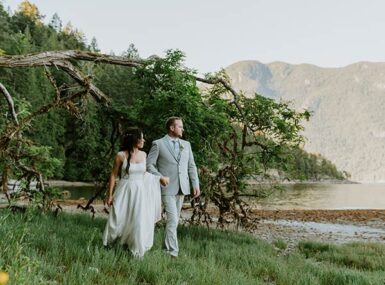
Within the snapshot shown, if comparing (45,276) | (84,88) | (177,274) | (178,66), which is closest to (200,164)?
(178,66)

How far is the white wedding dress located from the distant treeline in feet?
8.54

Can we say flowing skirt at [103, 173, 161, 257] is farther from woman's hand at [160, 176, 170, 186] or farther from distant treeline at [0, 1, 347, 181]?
distant treeline at [0, 1, 347, 181]

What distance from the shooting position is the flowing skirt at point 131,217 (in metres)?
6.54

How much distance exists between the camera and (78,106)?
11070mm

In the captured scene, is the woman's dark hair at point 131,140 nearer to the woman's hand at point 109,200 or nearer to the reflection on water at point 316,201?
the woman's hand at point 109,200

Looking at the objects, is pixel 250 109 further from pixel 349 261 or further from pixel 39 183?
pixel 39 183

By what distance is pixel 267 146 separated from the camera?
37.3ft

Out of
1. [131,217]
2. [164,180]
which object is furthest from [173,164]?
[131,217]

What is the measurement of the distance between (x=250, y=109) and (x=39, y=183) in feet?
16.5

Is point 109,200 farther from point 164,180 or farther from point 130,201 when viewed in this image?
point 164,180

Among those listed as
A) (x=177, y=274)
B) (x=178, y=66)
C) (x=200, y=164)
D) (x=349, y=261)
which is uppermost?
(x=178, y=66)

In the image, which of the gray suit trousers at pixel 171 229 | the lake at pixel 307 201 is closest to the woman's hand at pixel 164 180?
the gray suit trousers at pixel 171 229

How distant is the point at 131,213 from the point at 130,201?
0.17 metres

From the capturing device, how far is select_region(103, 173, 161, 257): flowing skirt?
21.5 feet
